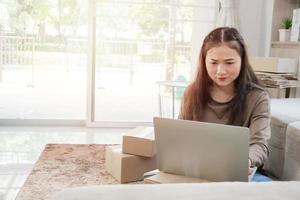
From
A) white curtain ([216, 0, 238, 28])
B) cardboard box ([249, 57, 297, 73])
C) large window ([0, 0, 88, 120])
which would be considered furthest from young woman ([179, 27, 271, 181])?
large window ([0, 0, 88, 120])

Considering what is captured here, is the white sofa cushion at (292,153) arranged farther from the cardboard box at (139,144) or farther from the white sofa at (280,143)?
the cardboard box at (139,144)

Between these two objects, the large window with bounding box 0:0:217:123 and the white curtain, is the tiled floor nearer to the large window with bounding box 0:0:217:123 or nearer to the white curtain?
the large window with bounding box 0:0:217:123

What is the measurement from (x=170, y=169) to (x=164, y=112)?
9.72ft

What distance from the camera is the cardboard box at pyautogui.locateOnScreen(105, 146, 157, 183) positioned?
1758 mm

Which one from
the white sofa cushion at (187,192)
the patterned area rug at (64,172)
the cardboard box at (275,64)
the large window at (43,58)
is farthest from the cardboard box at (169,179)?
the large window at (43,58)

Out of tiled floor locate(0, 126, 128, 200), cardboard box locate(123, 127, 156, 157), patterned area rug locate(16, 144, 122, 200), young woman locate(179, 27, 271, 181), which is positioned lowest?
tiled floor locate(0, 126, 128, 200)

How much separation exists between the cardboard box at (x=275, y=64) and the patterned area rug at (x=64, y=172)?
1.41m

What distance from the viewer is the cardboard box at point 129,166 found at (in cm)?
176

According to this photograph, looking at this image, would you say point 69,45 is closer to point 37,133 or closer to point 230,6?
point 37,133

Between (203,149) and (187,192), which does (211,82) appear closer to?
(203,149)

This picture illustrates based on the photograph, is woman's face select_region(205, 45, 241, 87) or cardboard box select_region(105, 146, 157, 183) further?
cardboard box select_region(105, 146, 157, 183)

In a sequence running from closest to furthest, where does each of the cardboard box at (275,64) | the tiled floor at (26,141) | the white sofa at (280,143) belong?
the white sofa at (280,143)
the tiled floor at (26,141)
the cardboard box at (275,64)

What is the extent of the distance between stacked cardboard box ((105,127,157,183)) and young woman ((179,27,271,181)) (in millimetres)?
260

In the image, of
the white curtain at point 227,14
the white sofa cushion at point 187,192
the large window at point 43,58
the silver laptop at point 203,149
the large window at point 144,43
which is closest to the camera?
the white sofa cushion at point 187,192
